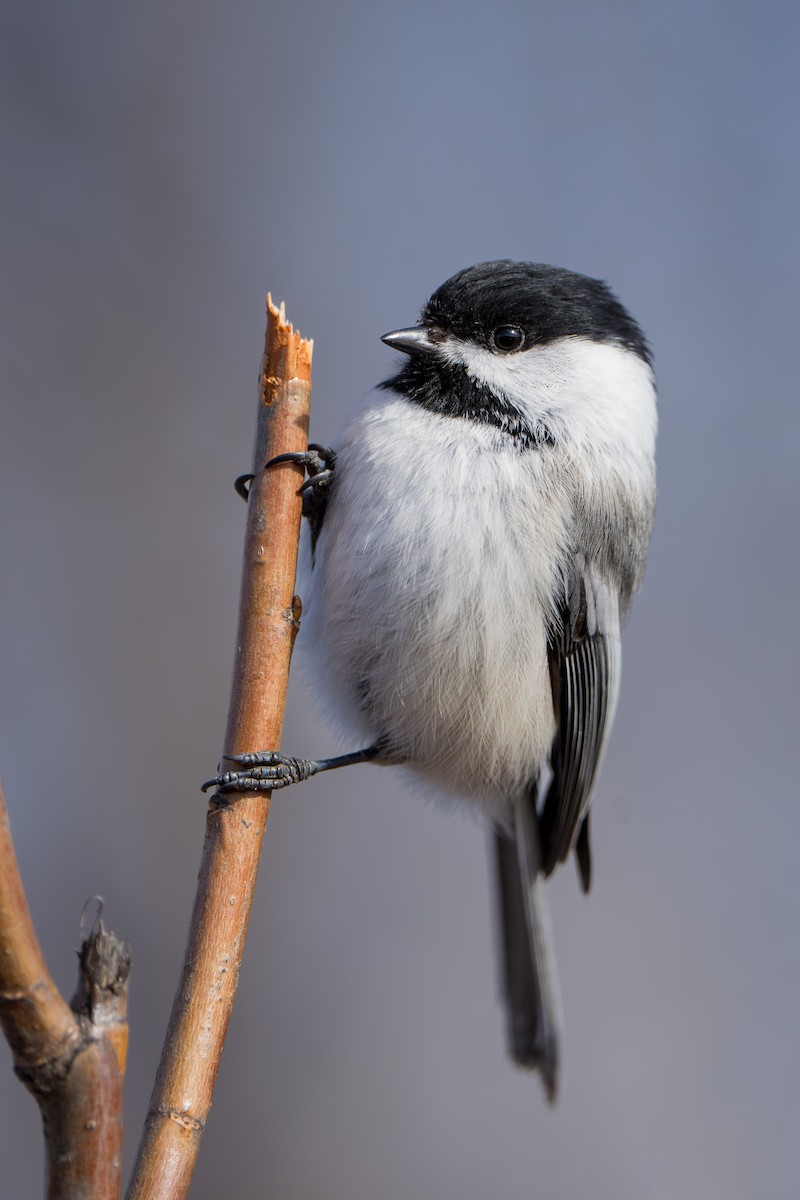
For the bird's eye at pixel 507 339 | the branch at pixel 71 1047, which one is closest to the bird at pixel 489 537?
the bird's eye at pixel 507 339

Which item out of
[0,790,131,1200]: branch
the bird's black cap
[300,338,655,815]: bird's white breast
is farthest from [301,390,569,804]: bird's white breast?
[0,790,131,1200]: branch

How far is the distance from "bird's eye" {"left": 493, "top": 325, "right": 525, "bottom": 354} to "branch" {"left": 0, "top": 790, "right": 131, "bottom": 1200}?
47.2 inches

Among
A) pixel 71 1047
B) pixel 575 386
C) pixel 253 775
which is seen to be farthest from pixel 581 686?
pixel 71 1047

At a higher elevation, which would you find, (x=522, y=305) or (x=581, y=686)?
(x=522, y=305)

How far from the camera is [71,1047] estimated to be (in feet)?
1.92

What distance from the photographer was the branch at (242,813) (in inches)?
29.9

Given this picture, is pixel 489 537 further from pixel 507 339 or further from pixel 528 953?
pixel 528 953

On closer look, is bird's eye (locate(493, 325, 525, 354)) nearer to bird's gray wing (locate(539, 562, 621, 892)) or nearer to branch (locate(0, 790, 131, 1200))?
bird's gray wing (locate(539, 562, 621, 892))

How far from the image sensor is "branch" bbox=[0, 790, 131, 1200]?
0.58m

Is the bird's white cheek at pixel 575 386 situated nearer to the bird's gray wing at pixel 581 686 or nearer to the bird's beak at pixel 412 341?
the bird's beak at pixel 412 341

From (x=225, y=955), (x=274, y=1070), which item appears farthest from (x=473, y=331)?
(x=274, y=1070)

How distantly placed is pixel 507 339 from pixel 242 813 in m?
0.93

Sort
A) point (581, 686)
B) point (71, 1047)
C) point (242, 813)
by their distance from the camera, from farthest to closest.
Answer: point (581, 686) < point (242, 813) < point (71, 1047)

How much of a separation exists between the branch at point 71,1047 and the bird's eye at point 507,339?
120 centimetres
